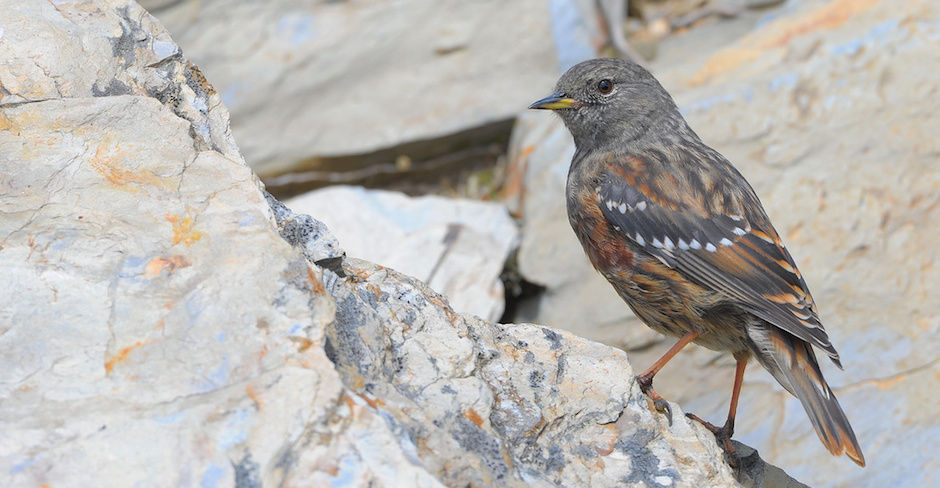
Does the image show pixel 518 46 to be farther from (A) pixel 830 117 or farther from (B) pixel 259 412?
(B) pixel 259 412

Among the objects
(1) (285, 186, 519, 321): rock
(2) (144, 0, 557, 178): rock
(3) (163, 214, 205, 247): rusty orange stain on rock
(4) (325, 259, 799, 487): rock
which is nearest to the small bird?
(4) (325, 259, 799, 487): rock

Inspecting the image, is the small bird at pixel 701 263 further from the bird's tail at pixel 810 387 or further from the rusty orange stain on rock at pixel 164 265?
the rusty orange stain on rock at pixel 164 265

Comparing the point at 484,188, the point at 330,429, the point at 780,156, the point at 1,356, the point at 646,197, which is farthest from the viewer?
the point at 484,188

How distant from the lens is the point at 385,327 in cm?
318

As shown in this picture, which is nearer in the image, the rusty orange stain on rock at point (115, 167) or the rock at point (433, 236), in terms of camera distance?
the rusty orange stain on rock at point (115, 167)

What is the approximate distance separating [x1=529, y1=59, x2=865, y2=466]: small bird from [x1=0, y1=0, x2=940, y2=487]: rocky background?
494 millimetres

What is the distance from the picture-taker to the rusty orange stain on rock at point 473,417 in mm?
2951

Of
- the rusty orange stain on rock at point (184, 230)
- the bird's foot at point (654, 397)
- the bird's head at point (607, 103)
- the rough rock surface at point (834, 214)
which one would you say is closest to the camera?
the rusty orange stain on rock at point (184, 230)

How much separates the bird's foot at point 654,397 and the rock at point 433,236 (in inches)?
96.2

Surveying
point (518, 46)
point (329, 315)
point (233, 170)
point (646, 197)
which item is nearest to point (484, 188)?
point (518, 46)

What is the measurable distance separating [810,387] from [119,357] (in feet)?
9.66

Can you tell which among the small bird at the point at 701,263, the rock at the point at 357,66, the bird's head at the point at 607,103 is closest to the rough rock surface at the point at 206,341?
the small bird at the point at 701,263

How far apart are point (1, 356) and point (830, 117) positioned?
5.97 meters

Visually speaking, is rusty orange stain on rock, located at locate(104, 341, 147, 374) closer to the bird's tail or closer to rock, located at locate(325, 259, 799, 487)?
rock, located at locate(325, 259, 799, 487)
